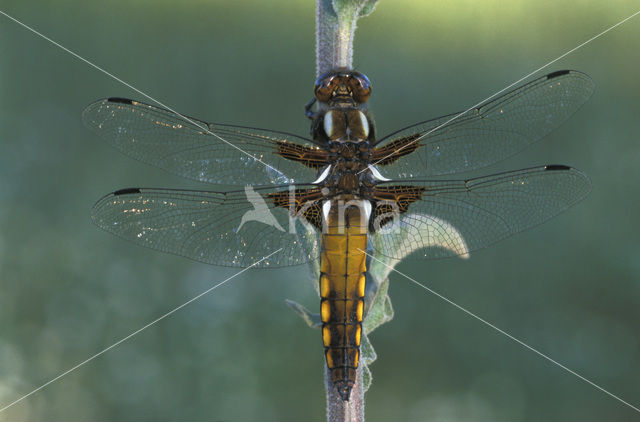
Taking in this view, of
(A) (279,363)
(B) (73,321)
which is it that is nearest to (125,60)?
(B) (73,321)

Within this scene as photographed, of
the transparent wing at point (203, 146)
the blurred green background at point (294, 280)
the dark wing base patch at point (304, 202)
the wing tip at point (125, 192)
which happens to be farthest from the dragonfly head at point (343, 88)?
the blurred green background at point (294, 280)

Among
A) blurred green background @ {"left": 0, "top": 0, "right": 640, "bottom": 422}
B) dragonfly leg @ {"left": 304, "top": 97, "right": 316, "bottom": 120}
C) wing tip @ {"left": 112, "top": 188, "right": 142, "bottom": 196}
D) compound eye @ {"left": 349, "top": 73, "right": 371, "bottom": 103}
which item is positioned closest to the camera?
wing tip @ {"left": 112, "top": 188, "right": 142, "bottom": 196}

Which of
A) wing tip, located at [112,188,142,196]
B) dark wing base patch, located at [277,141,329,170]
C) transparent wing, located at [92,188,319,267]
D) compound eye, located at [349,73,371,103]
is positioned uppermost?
compound eye, located at [349,73,371,103]

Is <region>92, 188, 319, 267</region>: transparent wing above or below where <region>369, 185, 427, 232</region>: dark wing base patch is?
below

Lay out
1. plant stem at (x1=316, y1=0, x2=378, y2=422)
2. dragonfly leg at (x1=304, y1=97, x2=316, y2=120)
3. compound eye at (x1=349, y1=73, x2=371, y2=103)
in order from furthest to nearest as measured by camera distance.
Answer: dragonfly leg at (x1=304, y1=97, x2=316, y2=120), compound eye at (x1=349, y1=73, x2=371, y2=103), plant stem at (x1=316, y1=0, x2=378, y2=422)

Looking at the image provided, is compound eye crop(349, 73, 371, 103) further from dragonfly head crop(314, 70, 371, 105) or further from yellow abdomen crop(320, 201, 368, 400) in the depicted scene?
yellow abdomen crop(320, 201, 368, 400)

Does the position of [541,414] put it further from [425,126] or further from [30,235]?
[30,235]

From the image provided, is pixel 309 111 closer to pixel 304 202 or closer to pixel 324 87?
pixel 324 87

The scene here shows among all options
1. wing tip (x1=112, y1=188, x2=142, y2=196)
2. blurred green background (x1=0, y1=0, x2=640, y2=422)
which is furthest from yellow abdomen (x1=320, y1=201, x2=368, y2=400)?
blurred green background (x1=0, y1=0, x2=640, y2=422)

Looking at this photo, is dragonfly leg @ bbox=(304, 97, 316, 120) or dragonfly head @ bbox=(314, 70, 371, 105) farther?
dragonfly leg @ bbox=(304, 97, 316, 120)
